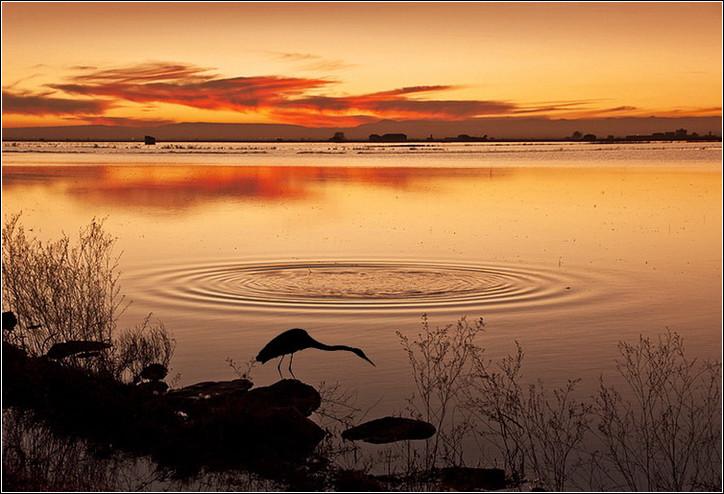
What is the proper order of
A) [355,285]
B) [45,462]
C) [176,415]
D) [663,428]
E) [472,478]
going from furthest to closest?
[355,285] → [176,415] → [663,428] → [45,462] → [472,478]

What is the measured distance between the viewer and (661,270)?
2531cm

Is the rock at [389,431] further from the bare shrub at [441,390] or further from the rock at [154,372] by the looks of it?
the rock at [154,372]

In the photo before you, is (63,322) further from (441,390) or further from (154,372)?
(441,390)

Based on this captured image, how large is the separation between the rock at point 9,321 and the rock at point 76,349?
1422 mm

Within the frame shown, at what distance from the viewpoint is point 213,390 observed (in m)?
13.9

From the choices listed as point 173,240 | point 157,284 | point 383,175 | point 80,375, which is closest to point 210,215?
point 173,240

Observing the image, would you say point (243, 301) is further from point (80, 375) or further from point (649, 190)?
point (649, 190)

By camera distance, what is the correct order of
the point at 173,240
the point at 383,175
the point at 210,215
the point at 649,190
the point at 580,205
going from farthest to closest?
the point at 383,175 < the point at 649,190 < the point at 580,205 < the point at 210,215 < the point at 173,240

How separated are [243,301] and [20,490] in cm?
1061

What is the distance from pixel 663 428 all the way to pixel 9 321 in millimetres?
11116

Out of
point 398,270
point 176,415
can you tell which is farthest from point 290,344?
point 398,270

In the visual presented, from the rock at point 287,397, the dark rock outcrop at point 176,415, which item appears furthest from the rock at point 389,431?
the rock at point 287,397

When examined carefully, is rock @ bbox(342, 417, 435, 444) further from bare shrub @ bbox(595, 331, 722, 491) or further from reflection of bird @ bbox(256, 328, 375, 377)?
bare shrub @ bbox(595, 331, 722, 491)

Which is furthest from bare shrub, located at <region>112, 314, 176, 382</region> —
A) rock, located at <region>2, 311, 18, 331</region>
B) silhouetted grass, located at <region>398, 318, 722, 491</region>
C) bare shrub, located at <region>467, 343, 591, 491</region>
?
bare shrub, located at <region>467, 343, 591, 491</region>
